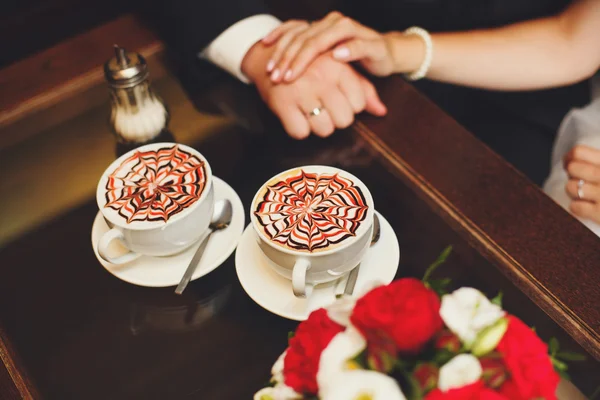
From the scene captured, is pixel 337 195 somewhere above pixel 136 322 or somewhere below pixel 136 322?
above

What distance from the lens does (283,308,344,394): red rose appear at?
1.17ft

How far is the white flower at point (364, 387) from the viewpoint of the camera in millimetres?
314

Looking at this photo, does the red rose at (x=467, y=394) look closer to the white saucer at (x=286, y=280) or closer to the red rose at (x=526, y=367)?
the red rose at (x=526, y=367)

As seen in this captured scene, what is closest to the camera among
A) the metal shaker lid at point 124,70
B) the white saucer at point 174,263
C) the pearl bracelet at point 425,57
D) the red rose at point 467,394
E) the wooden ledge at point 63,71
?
the red rose at point 467,394

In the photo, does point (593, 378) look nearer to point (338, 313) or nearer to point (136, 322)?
point (338, 313)

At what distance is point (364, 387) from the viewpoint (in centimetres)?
32

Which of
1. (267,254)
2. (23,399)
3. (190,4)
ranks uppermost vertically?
(190,4)

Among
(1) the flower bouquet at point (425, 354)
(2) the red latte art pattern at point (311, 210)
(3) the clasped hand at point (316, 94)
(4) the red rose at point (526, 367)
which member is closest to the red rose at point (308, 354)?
(1) the flower bouquet at point (425, 354)

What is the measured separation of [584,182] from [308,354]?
729mm

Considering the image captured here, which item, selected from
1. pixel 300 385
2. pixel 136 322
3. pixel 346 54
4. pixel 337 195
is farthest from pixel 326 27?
pixel 300 385

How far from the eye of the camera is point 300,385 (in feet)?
1.18

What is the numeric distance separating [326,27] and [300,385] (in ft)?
2.55

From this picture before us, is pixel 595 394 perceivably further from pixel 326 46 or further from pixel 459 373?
pixel 326 46

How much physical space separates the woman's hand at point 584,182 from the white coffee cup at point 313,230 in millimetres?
451
